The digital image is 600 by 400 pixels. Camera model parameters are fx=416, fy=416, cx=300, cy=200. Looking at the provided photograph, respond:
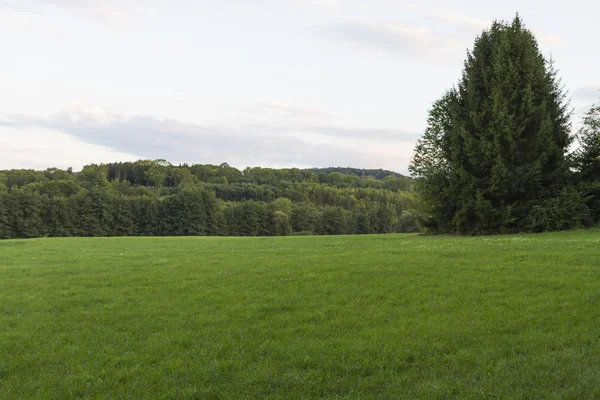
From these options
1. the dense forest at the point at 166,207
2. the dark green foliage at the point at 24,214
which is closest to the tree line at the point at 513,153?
the dense forest at the point at 166,207

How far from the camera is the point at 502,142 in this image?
3256 cm

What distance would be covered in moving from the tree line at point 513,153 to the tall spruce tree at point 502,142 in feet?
0.25

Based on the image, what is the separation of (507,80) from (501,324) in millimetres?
28383

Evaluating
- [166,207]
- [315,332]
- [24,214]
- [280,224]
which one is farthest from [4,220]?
[315,332]

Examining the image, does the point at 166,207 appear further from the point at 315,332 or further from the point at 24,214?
the point at 315,332

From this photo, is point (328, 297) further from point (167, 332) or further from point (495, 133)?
point (495, 133)

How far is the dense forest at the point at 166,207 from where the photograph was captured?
8369 centimetres

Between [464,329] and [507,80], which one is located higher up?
[507,80]

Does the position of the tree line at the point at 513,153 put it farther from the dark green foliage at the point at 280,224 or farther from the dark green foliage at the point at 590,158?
the dark green foliage at the point at 280,224

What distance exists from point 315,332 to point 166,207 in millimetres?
93404

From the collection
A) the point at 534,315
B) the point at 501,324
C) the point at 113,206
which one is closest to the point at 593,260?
the point at 534,315

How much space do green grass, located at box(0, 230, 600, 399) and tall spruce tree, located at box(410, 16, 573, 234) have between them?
16.6 m

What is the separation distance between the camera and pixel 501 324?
9.30 meters

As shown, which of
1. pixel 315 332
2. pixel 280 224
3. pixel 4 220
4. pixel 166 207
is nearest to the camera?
pixel 315 332
